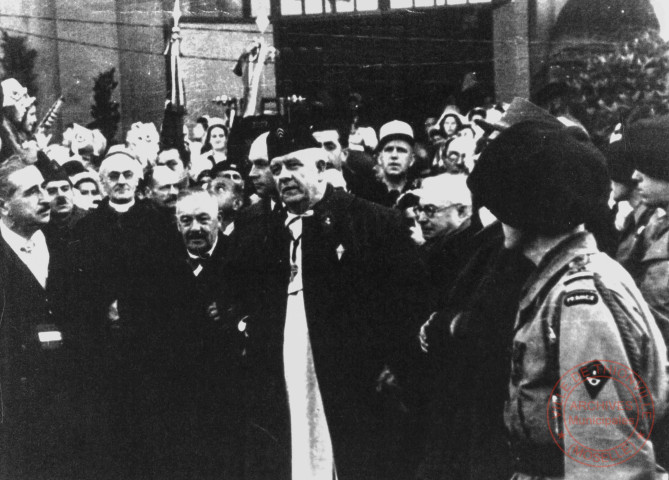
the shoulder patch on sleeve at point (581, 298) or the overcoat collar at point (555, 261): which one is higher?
the overcoat collar at point (555, 261)

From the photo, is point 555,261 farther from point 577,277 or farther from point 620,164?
point 620,164

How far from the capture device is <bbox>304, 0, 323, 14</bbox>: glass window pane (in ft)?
24.7

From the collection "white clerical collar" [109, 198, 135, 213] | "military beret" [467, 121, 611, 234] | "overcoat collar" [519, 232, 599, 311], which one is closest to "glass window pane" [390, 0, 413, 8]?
"white clerical collar" [109, 198, 135, 213]

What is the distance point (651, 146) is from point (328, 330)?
1633 mm

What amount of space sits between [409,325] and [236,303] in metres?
0.90

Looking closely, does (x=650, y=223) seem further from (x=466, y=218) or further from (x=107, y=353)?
(x=107, y=353)

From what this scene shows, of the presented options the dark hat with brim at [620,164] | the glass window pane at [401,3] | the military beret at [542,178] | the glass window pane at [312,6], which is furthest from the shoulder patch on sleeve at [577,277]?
the glass window pane at [312,6]

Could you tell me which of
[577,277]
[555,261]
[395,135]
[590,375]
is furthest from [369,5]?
[590,375]

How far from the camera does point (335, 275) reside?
4.21 metres

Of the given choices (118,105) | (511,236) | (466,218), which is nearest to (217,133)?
(118,105)

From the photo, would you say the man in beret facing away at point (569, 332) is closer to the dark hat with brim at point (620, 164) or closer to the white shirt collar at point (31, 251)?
the dark hat with brim at point (620, 164)

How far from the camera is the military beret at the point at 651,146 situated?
3535 mm

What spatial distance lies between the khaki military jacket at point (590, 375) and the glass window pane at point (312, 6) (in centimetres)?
563

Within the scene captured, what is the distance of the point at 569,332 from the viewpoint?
217 centimetres
